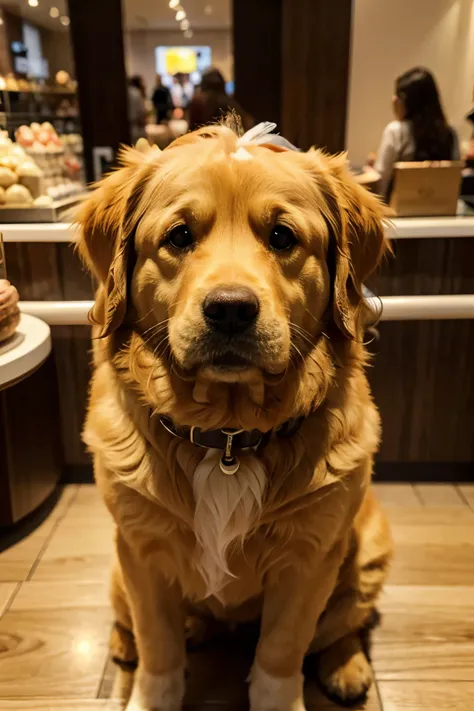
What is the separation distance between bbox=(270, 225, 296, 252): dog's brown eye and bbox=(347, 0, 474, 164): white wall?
167 cm

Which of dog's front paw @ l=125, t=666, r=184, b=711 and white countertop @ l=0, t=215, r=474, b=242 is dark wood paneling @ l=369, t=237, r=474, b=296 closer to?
white countertop @ l=0, t=215, r=474, b=242

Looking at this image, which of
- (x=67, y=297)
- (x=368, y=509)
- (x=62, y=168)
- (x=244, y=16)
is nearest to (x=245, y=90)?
(x=244, y=16)

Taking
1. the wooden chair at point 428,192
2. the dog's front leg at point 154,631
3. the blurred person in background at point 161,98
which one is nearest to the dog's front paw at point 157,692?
the dog's front leg at point 154,631

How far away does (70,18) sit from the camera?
10.9 feet

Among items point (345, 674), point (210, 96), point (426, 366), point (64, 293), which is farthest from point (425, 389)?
point (210, 96)

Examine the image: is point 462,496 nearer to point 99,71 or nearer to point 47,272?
point 47,272

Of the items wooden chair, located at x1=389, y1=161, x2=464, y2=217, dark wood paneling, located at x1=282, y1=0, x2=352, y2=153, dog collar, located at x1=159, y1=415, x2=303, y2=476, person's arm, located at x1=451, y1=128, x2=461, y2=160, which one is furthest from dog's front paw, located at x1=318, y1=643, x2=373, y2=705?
dark wood paneling, located at x1=282, y1=0, x2=352, y2=153

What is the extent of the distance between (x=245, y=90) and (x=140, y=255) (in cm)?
273

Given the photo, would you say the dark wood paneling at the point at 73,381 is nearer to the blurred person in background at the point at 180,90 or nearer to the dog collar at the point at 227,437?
the dog collar at the point at 227,437

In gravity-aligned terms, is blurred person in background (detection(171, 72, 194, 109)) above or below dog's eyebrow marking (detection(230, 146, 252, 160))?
above

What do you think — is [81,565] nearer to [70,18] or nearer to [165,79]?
[70,18]

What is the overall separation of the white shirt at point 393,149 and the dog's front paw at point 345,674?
162cm

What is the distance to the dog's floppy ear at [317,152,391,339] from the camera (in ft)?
3.79

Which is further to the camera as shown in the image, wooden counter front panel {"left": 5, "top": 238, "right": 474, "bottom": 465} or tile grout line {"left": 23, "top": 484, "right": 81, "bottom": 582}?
wooden counter front panel {"left": 5, "top": 238, "right": 474, "bottom": 465}
